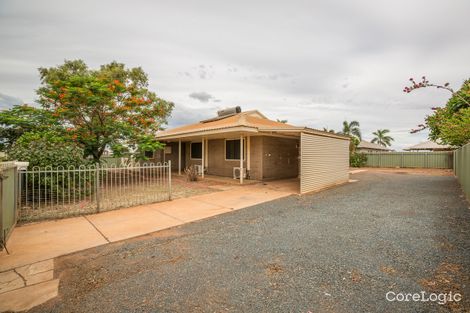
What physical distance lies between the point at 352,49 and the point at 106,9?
9692mm

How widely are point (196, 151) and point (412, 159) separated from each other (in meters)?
22.5

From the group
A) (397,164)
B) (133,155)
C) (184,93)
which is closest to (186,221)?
(133,155)

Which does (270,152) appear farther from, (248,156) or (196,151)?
(196,151)

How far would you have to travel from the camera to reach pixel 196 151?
16.8m

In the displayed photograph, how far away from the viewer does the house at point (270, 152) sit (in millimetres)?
9656

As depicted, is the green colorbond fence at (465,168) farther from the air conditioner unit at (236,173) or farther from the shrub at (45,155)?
the shrub at (45,155)

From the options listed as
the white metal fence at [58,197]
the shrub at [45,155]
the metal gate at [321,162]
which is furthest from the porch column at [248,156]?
the shrub at [45,155]

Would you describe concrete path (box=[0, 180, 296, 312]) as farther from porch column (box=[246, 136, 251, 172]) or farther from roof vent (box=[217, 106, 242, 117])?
roof vent (box=[217, 106, 242, 117])

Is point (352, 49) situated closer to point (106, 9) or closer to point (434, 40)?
point (434, 40)

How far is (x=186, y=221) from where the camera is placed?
5434 mm

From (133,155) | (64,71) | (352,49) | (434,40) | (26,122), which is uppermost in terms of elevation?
(64,71)

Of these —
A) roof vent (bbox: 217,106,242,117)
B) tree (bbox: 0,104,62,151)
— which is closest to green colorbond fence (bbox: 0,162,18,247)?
tree (bbox: 0,104,62,151)

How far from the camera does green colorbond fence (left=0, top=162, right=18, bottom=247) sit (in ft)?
12.5

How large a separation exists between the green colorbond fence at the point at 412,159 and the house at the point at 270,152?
14.5 m
